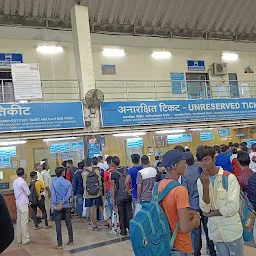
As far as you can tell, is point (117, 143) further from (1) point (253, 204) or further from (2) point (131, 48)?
(1) point (253, 204)

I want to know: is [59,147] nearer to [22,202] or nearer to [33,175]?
[33,175]

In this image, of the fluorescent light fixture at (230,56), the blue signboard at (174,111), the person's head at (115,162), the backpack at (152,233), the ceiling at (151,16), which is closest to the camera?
the backpack at (152,233)

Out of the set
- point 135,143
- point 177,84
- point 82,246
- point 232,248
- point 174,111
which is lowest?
point 82,246

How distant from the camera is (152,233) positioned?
242cm

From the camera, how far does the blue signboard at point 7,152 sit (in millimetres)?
11008

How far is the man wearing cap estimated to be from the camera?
243 cm

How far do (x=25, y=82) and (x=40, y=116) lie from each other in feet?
3.62

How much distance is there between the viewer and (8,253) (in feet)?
20.9

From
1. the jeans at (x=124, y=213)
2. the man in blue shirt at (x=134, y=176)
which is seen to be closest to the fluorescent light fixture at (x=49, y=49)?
the man in blue shirt at (x=134, y=176)

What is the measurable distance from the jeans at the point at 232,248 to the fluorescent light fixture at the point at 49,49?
1077 centimetres

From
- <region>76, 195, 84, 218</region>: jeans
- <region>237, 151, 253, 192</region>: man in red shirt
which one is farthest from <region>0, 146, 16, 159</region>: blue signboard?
<region>237, 151, 253, 192</region>: man in red shirt

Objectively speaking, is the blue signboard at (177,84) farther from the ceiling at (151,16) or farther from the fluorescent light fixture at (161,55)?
the ceiling at (151,16)

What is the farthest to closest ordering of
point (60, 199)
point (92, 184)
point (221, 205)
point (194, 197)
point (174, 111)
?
point (174, 111) < point (92, 184) < point (60, 199) < point (194, 197) < point (221, 205)

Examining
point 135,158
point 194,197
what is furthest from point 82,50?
point 194,197
